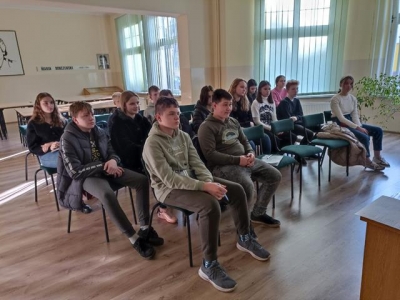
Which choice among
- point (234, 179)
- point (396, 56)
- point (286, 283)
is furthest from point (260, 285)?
point (396, 56)

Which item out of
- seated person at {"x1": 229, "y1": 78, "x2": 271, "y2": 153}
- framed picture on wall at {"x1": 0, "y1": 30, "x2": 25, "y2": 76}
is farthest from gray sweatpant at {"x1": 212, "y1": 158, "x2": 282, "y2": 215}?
framed picture on wall at {"x1": 0, "y1": 30, "x2": 25, "y2": 76}

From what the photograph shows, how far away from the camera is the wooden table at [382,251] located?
120 cm

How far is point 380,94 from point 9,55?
9257mm

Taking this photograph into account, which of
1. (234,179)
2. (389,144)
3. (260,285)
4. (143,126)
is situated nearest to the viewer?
(260,285)

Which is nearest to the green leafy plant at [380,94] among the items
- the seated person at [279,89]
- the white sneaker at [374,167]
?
the seated person at [279,89]

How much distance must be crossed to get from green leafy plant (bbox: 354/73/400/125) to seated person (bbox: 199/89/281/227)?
11.8ft

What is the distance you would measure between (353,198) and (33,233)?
10.0ft

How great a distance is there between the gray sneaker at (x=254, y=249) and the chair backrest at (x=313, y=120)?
2.12m

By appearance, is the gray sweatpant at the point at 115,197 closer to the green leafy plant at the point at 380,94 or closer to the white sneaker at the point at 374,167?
the white sneaker at the point at 374,167

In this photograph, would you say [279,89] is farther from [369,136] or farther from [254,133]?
[254,133]

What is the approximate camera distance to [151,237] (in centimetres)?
226

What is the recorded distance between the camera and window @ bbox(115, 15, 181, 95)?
7461 mm

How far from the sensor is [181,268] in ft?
6.45

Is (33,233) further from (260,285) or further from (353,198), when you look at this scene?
(353,198)
